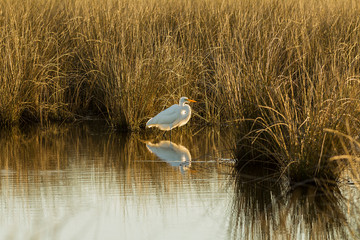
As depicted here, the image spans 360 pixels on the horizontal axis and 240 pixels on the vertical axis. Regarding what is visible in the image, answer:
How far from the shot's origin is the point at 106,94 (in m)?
11.2

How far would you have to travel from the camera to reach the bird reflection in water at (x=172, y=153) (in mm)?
8117

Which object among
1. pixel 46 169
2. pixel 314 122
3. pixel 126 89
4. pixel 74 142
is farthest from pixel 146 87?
pixel 314 122

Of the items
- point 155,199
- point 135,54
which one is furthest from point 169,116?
Result: point 155,199

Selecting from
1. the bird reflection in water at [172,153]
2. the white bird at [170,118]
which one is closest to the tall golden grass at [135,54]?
the white bird at [170,118]

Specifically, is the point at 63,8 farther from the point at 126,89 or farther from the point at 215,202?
the point at 215,202

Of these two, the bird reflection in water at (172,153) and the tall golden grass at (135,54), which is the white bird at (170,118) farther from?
the tall golden grass at (135,54)

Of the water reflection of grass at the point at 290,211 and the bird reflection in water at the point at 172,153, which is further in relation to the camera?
the bird reflection in water at the point at 172,153

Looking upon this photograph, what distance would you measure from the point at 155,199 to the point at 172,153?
2486mm

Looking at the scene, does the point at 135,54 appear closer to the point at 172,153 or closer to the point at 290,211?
the point at 172,153

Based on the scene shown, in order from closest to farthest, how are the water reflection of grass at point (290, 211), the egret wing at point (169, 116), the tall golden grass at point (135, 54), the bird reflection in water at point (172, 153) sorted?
the water reflection of grass at point (290, 211) < the bird reflection in water at point (172, 153) < the egret wing at point (169, 116) < the tall golden grass at point (135, 54)

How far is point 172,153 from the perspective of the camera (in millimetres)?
8891

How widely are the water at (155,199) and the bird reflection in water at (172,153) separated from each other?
1cm

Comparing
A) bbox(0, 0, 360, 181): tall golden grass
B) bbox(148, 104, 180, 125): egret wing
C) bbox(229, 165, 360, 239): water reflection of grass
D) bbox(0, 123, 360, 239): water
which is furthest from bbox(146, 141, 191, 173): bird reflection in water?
bbox(229, 165, 360, 239): water reflection of grass

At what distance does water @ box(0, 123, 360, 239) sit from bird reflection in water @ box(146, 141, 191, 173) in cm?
1
